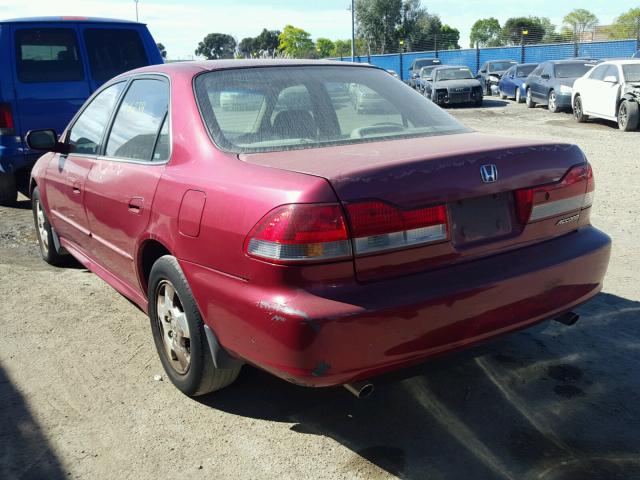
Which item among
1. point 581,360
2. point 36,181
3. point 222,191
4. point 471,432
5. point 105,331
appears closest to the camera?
point 222,191

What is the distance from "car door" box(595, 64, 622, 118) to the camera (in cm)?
1447

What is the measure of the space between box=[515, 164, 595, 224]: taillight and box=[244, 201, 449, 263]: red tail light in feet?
1.96

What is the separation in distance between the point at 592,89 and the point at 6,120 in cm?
1296

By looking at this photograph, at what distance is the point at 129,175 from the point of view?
11.9 feet

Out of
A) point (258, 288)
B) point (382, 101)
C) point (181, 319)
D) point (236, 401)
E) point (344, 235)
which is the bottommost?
point (236, 401)

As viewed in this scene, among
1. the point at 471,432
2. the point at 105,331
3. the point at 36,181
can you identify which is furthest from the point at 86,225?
the point at 471,432

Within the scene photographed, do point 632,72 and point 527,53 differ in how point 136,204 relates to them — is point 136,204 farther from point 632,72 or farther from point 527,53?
point 527,53

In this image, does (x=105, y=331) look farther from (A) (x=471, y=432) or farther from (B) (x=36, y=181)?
(A) (x=471, y=432)

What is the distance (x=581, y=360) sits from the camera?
369 cm

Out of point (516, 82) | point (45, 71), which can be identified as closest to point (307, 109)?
point (45, 71)

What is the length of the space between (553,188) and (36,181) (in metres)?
4.20

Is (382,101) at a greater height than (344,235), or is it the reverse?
(382,101)

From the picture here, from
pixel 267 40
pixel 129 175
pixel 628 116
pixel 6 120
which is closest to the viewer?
pixel 129 175

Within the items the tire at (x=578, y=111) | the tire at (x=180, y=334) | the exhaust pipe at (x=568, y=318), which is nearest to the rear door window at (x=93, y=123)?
the tire at (x=180, y=334)
